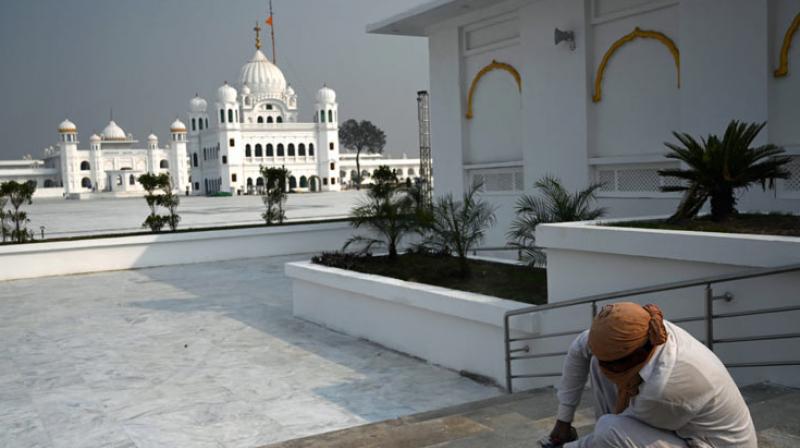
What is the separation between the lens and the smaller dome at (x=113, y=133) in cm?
9235

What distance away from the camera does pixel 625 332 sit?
2.28 m

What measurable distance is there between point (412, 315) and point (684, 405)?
5.30 meters

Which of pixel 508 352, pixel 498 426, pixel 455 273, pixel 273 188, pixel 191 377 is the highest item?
pixel 273 188

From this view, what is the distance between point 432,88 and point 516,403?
9693mm

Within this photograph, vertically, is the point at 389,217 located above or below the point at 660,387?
above

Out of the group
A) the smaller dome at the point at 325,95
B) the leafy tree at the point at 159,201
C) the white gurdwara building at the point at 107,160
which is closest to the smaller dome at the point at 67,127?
the white gurdwara building at the point at 107,160

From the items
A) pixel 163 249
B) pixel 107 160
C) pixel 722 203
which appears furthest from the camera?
pixel 107 160

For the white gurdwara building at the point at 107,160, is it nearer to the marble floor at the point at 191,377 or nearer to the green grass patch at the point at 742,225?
the marble floor at the point at 191,377

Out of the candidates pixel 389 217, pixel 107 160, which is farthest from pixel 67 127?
pixel 389 217

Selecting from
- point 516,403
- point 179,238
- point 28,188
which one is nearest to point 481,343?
point 516,403

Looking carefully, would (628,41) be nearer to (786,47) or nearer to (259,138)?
(786,47)

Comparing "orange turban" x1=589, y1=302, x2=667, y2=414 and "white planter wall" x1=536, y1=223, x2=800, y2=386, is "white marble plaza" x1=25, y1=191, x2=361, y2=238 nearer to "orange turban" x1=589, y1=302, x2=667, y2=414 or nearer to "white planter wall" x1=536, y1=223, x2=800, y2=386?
"white planter wall" x1=536, y1=223, x2=800, y2=386

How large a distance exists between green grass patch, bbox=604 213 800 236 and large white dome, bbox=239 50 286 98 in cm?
7544

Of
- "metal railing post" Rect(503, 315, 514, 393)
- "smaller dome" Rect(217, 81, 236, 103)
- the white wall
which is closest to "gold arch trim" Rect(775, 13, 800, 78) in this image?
the white wall
